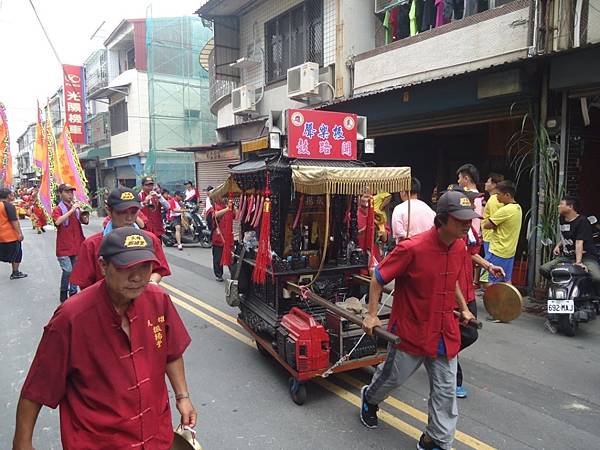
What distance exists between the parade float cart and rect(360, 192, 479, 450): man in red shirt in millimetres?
520

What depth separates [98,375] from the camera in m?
1.75

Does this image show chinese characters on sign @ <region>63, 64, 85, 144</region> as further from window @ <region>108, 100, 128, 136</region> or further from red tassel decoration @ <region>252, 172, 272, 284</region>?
red tassel decoration @ <region>252, 172, 272, 284</region>

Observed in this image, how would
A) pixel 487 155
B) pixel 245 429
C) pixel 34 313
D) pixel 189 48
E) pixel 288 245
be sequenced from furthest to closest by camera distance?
1. pixel 189 48
2. pixel 487 155
3. pixel 34 313
4. pixel 288 245
5. pixel 245 429

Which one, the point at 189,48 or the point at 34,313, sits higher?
the point at 189,48

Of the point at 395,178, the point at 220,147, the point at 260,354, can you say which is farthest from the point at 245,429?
the point at 220,147

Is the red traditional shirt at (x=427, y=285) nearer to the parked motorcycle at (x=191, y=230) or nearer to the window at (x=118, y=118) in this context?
the parked motorcycle at (x=191, y=230)

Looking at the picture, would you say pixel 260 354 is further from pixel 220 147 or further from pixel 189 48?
pixel 189 48

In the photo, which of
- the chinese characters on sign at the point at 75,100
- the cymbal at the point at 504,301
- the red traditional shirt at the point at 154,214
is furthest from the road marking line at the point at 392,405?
the chinese characters on sign at the point at 75,100

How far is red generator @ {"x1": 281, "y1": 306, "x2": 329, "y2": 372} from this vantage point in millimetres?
3658

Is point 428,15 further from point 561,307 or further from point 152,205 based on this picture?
point 152,205

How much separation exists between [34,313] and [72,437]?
563 centimetres

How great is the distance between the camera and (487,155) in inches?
374

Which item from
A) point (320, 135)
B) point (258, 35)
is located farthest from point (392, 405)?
point (258, 35)

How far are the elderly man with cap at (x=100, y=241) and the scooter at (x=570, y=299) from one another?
183 inches
